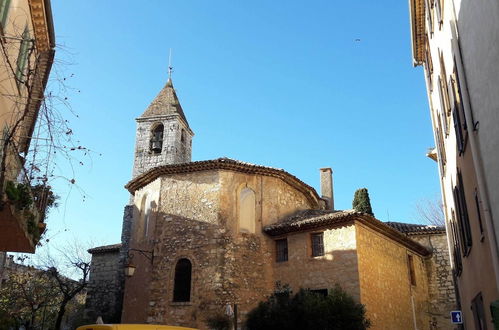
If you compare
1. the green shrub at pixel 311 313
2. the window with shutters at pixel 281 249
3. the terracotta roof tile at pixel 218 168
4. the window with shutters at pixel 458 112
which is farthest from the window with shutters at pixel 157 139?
the window with shutters at pixel 458 112

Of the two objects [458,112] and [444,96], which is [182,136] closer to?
[444,96]

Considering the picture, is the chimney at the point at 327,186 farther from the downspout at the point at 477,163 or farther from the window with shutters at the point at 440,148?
the downspout at the point at 477,163

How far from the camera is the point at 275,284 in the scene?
22969mm

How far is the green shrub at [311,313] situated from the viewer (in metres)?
18.6

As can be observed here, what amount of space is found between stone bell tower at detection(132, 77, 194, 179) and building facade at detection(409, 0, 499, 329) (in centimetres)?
2425

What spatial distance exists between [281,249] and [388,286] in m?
Result: 5.29

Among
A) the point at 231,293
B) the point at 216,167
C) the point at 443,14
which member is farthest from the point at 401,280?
the point at 443,14

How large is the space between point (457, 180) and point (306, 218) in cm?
1142

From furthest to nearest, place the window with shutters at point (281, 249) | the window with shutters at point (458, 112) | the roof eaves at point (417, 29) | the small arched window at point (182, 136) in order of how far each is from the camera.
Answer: the small arched window at point (182, 136) < the window with shutters at point (281, 249) < the roof eaves at point (417, 29) < the window with shutters at point (458, 112)

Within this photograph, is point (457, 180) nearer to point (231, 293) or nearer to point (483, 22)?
point (483, 22)

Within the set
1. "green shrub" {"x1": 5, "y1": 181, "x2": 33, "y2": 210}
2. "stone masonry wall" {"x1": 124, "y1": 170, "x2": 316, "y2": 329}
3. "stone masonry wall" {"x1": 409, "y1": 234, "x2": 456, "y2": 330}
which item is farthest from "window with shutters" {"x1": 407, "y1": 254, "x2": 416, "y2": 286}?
"green shrub" {"x1": 5, "y1": 181, "x2": 33, "y2": 210}

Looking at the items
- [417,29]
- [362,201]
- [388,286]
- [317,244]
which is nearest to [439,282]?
[362,201]

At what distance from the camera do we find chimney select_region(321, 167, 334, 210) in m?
33.3

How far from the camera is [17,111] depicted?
9.91 metres
